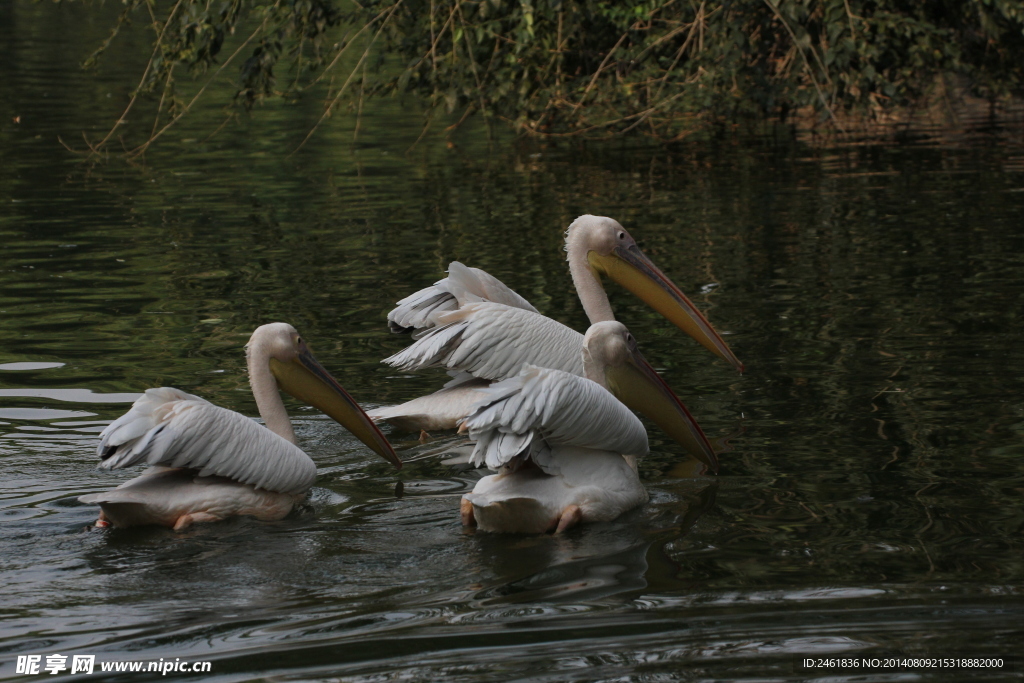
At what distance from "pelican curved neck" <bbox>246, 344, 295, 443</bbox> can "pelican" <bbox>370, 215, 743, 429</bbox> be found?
2.43 feet

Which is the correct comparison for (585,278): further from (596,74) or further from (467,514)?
(596,74)

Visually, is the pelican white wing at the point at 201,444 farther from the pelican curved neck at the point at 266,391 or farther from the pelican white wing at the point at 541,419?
the pelican white wing at the point at 541,419

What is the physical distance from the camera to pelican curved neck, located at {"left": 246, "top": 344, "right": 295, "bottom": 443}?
4.69m

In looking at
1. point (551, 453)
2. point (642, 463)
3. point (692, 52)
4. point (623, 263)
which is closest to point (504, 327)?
point (623, 263)

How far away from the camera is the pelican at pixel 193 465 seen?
404 centimetres

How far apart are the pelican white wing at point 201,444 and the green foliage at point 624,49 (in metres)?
6.48

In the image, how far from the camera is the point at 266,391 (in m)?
4.71

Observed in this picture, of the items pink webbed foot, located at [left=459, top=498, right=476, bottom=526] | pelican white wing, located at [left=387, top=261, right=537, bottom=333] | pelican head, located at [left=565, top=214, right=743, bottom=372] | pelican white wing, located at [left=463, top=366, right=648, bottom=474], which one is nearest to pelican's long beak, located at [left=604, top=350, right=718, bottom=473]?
pelican white wing, located at [left=463, top=366, right=648, bottom=474]

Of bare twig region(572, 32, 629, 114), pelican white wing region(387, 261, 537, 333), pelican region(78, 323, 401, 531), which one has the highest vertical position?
bare twig region(572, 32, 629, 114)

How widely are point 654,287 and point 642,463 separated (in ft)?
3.21

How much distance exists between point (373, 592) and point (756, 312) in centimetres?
403

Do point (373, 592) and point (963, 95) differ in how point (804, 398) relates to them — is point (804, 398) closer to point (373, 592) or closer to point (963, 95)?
point (373, 592)

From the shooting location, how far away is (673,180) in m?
12.2

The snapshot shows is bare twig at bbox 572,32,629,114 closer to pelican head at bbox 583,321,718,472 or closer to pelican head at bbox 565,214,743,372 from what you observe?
pelican head at bbox 565,214,743,372
